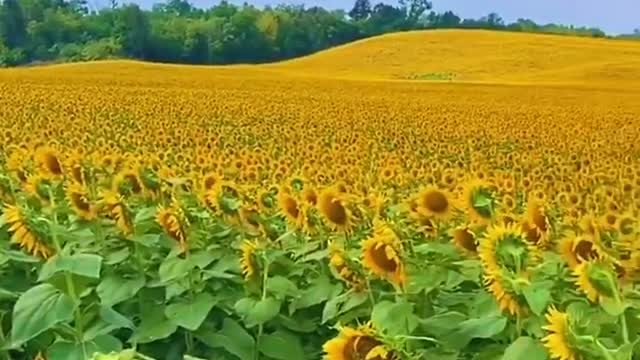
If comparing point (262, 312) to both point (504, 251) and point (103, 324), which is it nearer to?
point (103, 324)

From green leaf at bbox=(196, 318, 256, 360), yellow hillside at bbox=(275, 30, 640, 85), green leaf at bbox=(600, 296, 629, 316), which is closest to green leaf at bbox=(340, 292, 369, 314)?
green leaf at bbox=(196, 318, 256, 360)

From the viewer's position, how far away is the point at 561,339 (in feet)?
6.23

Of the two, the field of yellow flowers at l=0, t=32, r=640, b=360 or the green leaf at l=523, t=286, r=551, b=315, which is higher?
the green leaf at l=523, t=286, r=551, b=315

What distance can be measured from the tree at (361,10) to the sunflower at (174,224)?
6862 cm

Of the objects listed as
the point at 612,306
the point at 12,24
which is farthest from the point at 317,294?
the point at 12,24

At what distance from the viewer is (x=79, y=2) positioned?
64.0 m

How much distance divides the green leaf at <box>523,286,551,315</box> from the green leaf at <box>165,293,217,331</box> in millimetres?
765

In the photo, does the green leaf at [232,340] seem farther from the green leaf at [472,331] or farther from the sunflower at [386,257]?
the green leaf at [472,331]

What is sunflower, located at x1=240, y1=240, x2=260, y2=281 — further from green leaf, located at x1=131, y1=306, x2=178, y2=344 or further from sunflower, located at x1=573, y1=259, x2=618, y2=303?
sunflower, located at x1=573, y1=259, x2=618, y2=303

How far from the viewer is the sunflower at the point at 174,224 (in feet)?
10.1

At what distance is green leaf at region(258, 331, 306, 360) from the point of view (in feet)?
9.32

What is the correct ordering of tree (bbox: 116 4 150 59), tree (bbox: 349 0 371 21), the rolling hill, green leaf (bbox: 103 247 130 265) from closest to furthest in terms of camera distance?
green leaf (bbox: 103 247 130 265)
the rolling hill
tree (bbox: 116 4 150 59)
tree (bbox: 349 0 371 21)

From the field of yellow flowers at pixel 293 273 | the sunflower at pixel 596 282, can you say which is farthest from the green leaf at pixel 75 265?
the sunflower at pixel 596 282

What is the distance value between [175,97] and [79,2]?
4473 cm
